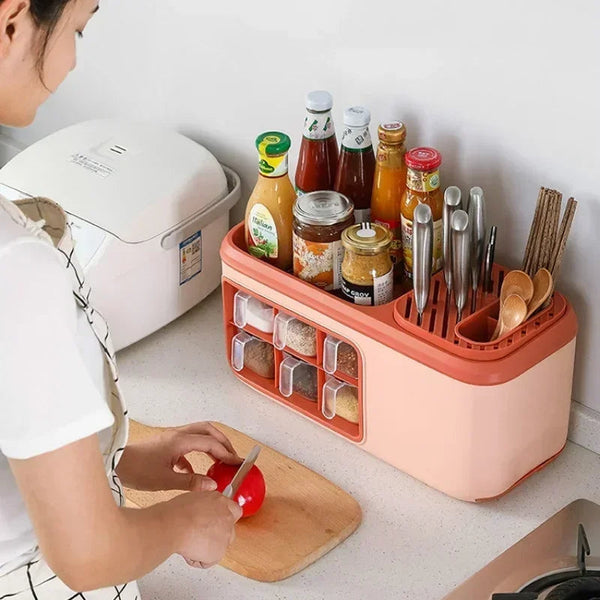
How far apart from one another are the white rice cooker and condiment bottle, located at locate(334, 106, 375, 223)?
246mm

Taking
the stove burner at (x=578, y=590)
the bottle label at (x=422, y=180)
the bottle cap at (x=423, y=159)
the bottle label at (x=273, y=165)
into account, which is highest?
the bottle cap at (x=423, y=159)

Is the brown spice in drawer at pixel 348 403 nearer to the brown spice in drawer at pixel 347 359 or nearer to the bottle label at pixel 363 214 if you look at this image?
the brown spice in drawer at pixel 347 359

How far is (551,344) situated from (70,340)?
1.93ft

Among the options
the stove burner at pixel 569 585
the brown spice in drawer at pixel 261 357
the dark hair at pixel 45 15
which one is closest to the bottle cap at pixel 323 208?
the brown spice in drawer at pixel 261 357

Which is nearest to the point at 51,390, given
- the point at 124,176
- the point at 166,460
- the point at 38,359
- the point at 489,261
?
the point at 38,359

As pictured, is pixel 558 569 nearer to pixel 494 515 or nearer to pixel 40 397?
pixel 494 515

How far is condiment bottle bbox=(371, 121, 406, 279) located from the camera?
1.23 metres

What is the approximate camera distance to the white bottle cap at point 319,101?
125 centimetres

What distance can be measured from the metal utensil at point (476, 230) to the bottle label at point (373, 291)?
0.09 m

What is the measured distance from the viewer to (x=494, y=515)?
3.92 ft

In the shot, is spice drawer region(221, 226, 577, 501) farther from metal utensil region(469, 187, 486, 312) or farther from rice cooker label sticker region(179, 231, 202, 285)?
rice cooker label sticker region(179, 231, 202, 285)

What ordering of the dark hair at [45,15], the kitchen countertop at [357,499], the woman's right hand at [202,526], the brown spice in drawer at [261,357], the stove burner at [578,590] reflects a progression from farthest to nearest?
1. the brown spice in drawer at [261,357]
2. the kitchen countertop at [357,499]
3. the stove burner at [578,590]
4. the woman's right hand at [202,526]
5. the dark hair at [45,15]

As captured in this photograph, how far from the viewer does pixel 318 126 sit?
1.27m

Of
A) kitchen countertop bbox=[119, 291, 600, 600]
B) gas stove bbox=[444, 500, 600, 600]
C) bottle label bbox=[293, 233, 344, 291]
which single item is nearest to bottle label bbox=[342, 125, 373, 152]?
bottle label bbox=[293, 233, 344, 291]
